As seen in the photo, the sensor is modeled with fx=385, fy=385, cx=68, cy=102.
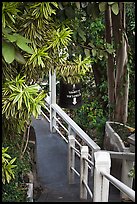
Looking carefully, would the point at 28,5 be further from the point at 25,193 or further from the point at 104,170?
the point at 25,193

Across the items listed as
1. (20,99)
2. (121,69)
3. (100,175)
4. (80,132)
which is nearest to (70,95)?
(80,132)

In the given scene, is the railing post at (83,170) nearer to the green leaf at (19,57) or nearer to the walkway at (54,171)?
the walkway at (54,171)

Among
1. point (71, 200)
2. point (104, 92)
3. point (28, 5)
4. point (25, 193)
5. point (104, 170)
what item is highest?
point (28, 5)

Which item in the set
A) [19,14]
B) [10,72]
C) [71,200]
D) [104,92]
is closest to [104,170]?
[10,72]

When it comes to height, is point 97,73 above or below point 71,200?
above

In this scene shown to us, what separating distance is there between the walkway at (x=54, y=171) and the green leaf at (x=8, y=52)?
8.77 feet

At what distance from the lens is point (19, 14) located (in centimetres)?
190

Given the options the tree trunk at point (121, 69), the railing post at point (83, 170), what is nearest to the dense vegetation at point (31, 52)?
the railing post at point (83, 170)

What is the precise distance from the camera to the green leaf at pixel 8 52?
58.1 inches

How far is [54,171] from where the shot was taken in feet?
16.2

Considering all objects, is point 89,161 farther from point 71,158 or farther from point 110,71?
point 110,71

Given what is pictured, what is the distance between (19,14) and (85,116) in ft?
16.1

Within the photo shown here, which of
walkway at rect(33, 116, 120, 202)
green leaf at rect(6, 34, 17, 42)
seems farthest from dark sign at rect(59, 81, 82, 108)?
green leaf at rect(6, 34, 17, 42)

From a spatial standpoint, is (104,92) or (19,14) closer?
(19,14)
